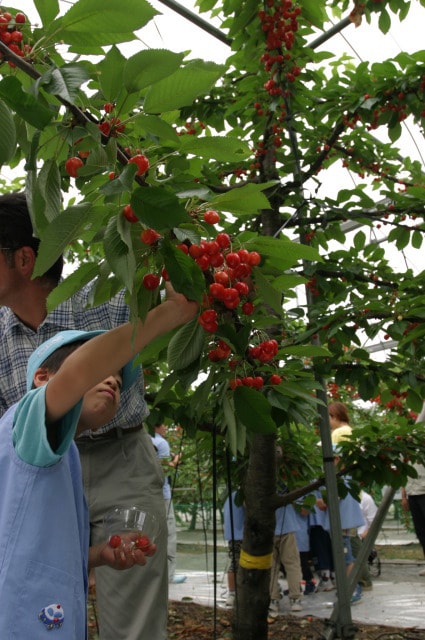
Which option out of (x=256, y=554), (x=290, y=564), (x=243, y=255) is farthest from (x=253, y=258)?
(x=290, y=564)

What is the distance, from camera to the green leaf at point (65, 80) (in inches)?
32.2

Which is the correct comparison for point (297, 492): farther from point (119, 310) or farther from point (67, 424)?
point (67, 424)

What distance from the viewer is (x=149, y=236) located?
103 cm

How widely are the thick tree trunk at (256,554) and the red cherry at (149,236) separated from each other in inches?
78.8

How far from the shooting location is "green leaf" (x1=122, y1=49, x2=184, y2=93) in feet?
3.03

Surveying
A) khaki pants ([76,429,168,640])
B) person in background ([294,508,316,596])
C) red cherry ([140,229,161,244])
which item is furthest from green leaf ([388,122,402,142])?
person in background ([294,508,316,596])

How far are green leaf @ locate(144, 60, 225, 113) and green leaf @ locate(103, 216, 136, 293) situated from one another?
191mm

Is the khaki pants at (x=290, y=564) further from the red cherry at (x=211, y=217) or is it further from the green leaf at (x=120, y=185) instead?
the green leaf at (x=120, y=185)

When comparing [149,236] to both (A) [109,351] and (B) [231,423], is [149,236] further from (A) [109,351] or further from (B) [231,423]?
(B) [231,423]

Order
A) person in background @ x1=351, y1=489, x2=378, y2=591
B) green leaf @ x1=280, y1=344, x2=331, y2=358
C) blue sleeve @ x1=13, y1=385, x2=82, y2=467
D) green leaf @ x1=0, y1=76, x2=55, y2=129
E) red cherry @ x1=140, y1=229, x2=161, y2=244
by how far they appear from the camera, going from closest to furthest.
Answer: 1. green leaf @ x1=0, y1=76, x2=55, y2=129
2. red cherry @ x1=140, y1=229, x2=161, y2=244
3. blue sleeve @ x1=13, y1=385, x2=82, y2=467
4. green leaf @ x1=280, y1=344, x2=331, y2=358
5. person in background @ x1=351, y1=489, x2=378, y2=591

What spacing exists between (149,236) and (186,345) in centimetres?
27

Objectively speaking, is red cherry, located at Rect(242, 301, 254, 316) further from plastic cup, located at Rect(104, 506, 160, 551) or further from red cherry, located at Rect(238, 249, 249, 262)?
plastic cup, located at Rect(104, 506, 160, 551)

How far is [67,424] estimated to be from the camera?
4.20 feet

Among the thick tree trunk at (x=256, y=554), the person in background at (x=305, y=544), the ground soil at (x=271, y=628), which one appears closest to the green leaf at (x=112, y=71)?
the thick tree trunk at (x=256, y=554)
